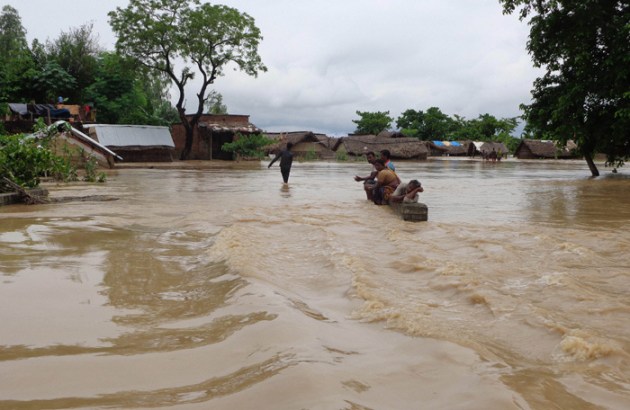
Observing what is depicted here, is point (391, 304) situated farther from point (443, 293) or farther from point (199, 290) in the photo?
point (199, 290)

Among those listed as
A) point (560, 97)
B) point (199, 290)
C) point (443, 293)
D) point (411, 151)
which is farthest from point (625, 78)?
point (411, 151)

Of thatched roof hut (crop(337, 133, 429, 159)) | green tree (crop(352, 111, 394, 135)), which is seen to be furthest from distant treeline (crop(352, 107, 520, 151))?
thatched roof hut (crop(337, 133, 429, 159))

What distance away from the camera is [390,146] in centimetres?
4728

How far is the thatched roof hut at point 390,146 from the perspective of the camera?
4694 centimetres

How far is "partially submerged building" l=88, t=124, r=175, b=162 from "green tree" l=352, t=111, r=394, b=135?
101ft

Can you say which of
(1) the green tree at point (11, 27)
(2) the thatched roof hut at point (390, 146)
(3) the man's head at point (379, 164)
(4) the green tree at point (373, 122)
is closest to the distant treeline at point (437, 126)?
(4) the green tree at point (373, 122)

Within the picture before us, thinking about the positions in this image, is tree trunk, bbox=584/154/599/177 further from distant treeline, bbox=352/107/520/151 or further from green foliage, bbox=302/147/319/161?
distant treeline, bbox=352/107/520/151

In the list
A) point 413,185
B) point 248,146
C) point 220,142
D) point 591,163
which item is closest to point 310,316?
point 413,185

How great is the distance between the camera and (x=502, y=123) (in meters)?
62.6

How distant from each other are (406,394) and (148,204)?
30.2ft

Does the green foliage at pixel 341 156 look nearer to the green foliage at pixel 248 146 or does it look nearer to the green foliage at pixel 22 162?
the green foliage at pixel 248 146

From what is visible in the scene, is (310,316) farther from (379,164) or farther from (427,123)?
(427,123)

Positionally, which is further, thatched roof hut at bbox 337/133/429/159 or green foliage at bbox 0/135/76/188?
thatched roof hut at bbox 337/133/429/159

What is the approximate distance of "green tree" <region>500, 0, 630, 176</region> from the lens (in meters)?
17.4
